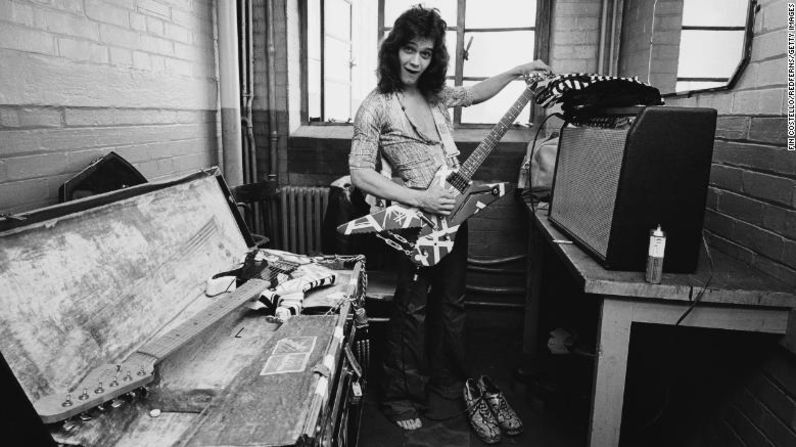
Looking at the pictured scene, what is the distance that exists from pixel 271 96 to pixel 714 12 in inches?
111

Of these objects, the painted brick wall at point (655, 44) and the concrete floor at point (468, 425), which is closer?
the concrete floor at point (468, 425)

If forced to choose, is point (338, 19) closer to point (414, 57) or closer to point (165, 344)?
point (414, 57)

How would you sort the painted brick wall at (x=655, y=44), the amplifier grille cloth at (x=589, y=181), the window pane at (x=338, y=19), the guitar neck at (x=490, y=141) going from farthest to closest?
the window pane at (x=338, y=19), the painted brick wall at (x=655, y=44), the guitar neck at (x=490, y=141), the amplifier grille cloth at (x=589, y=181)

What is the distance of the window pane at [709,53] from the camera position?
178cm

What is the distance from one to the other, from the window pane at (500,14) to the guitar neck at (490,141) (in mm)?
1495

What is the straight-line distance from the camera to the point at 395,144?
7.63 feet

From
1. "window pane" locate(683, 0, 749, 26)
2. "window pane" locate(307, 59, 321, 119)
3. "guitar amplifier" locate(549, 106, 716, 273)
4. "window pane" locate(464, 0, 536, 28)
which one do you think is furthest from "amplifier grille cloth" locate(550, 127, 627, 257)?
"window pane" locate(307, 59, 321, 119)

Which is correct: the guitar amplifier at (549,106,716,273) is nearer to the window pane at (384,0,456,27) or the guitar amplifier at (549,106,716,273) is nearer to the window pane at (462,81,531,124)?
the window pane at (462,81,531,124)

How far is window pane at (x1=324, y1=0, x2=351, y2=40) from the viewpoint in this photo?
4.13 meters

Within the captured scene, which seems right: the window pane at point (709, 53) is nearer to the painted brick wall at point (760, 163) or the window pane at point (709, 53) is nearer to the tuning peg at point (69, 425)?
the painted brick wall at point (760, 163)

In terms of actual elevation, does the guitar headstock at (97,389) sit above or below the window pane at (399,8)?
below

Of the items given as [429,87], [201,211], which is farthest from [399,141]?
[201,211]

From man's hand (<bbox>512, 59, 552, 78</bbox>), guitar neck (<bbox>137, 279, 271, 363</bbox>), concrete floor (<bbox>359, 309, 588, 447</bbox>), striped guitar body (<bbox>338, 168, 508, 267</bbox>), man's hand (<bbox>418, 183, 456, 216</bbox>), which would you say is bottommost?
concrete floor (<bbox>359, 309, 588, 447</bbox>)

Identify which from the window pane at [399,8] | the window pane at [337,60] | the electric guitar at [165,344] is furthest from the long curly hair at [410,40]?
the window pane at [337,60]
